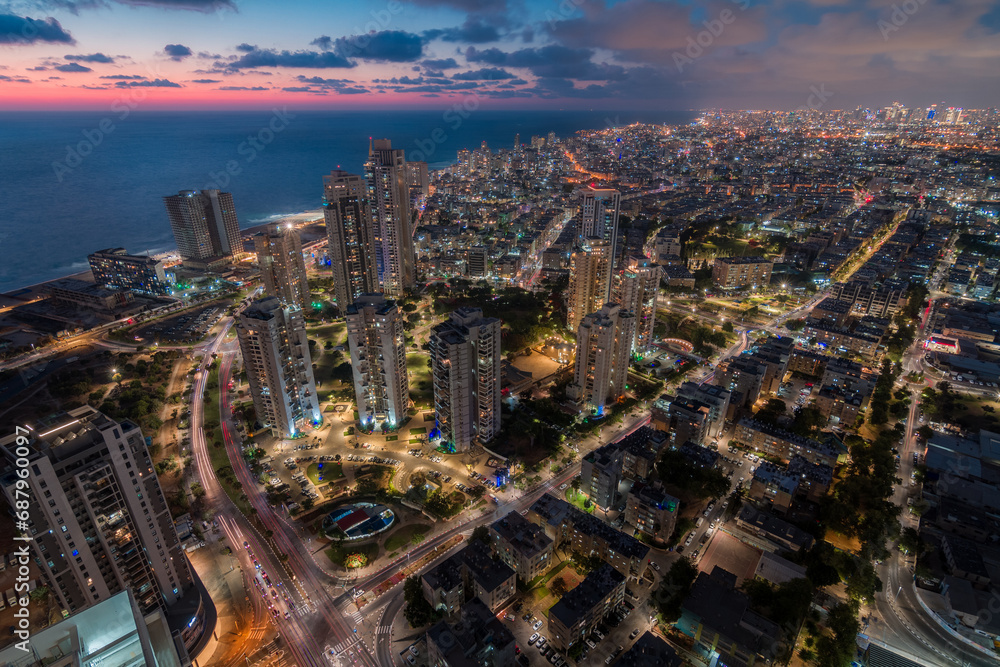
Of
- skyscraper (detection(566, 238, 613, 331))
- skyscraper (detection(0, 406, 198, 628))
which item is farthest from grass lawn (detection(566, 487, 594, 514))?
skyscraper (detection(566, 238, 613, 331))

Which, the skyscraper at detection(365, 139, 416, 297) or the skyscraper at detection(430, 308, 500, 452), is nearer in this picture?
the skyscraper at detection(430, 308, 500, 452)

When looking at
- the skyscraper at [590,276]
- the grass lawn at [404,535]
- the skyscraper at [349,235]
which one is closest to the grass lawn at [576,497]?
the grass lawn at [404,535]

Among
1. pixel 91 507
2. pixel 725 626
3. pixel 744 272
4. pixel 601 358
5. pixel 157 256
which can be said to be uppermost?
pixel 91 507

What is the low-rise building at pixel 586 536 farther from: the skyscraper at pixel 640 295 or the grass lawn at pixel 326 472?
the skyscraper at pixel 640 295

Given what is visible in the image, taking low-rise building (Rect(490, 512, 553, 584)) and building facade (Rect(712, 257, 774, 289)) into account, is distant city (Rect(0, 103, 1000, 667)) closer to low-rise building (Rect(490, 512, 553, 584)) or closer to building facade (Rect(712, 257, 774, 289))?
low-rise building (Rect(490, 512, 553, 584))

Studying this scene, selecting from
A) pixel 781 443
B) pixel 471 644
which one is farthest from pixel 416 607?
pixel 781 443

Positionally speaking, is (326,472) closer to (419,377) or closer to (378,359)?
(378,359)

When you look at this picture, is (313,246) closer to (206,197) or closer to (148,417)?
(206,197)
